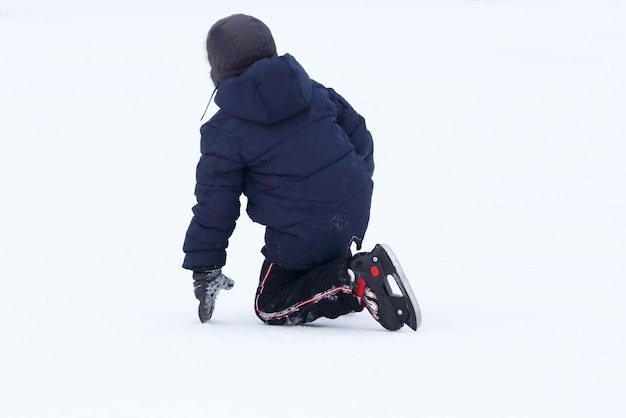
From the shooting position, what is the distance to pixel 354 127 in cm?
Answer: 328

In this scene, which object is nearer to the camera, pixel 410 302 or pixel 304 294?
pixel 410 302

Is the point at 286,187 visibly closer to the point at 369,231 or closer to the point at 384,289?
the point at 384,289

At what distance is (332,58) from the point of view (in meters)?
9.86

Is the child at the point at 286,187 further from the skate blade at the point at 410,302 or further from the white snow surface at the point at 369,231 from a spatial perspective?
the white snow surface at the point at 369,231

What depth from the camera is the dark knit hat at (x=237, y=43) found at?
2996mm

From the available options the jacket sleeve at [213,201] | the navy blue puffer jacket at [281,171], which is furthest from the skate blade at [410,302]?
the jacket sleeve at [213,201]

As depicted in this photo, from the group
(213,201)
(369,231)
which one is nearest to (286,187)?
(213,201)

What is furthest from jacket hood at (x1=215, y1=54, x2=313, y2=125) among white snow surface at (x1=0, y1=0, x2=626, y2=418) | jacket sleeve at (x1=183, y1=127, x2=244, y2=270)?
white snow surface at (x1=0, y1=0, x2=626, y2=418)

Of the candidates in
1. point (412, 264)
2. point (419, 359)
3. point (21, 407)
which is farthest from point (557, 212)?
point (21, 407)

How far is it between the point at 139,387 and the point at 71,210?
10.4ft

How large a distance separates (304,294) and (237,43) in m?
0.80

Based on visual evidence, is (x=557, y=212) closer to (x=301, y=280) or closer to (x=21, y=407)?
(x=301, y=280)

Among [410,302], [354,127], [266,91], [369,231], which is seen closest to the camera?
[410,302]

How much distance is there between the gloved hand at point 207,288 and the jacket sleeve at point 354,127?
0.62 metres
